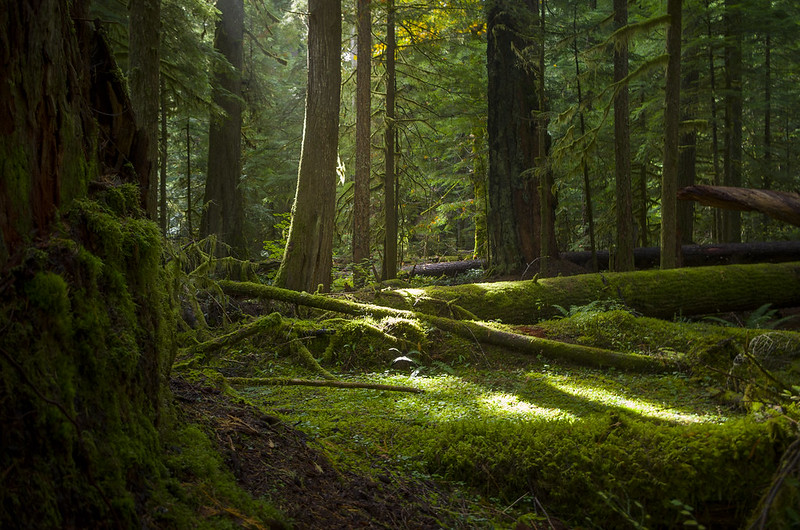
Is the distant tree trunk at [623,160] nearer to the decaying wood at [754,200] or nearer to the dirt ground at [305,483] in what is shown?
the decaying wood at [754,200]

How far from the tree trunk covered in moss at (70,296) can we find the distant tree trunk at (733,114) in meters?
18.2

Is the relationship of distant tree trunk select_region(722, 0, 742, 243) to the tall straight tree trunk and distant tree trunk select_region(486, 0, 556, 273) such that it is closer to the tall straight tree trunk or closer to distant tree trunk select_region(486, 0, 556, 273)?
the tall straight tree trunk

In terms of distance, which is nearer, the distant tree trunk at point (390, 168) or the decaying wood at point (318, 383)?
the decaying wood at point (318, 383)

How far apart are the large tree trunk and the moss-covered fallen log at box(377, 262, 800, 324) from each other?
1.40 meters

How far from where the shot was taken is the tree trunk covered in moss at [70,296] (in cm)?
157

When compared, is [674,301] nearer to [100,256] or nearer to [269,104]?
[100,256]

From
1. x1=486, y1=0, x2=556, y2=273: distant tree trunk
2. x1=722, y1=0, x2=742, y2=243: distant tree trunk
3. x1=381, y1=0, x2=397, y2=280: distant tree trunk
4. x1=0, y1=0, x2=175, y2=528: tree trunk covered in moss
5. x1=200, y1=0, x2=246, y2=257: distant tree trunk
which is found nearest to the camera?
x1=0, y1=0, x2=175, y2=528: tree trunk covered in moss

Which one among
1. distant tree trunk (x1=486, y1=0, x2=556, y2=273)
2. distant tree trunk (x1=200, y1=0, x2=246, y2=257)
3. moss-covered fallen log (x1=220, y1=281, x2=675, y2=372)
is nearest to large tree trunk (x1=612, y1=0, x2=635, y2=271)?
distant tree trunk (x1=486, y1=0, x2=556, y2=273)

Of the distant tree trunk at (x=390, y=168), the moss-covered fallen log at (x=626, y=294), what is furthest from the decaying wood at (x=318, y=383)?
the distant tree trunk at (x=390, y=168)

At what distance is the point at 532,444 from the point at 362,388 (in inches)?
96.2

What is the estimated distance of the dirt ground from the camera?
251cm

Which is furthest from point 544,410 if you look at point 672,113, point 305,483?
point 672,113

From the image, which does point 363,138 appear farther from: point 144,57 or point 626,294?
point 626,294

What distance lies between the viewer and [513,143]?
12.4 m
